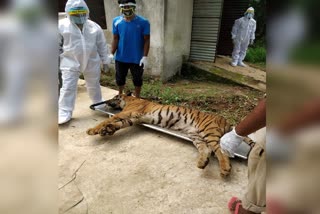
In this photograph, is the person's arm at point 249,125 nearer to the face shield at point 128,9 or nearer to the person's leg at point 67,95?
the person's leg at point 67,95

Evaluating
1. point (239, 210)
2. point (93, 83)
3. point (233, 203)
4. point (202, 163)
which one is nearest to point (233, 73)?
point (93, 83)

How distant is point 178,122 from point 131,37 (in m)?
1.55

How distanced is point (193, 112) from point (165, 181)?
1105mm

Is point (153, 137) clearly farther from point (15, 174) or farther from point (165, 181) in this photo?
point (15, 174)

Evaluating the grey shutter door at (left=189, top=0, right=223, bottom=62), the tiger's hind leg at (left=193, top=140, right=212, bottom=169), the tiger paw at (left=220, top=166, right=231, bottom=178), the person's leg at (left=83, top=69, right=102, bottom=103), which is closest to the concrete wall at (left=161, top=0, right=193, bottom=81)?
the grey shutter door at (left=189, top=0, right=223, bottom=62)

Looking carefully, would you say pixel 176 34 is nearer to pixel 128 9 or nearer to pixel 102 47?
pixel 128 9

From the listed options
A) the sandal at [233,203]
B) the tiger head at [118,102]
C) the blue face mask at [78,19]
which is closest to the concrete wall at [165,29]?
the tiger head at [118,102]

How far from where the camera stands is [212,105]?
4359 mm

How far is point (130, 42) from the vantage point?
3828mm

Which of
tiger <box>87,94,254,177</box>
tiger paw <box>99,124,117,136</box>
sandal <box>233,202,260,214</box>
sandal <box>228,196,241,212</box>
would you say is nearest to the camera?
sandal <box>233,202,260,214</box>

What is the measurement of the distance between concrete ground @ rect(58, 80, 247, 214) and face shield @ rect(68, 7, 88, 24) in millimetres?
1307

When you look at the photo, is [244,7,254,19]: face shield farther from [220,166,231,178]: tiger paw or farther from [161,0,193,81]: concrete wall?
[220,166,231,178]: tiger paw

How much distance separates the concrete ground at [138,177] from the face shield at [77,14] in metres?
1.31

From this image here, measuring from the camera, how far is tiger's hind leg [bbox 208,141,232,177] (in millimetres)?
2255
